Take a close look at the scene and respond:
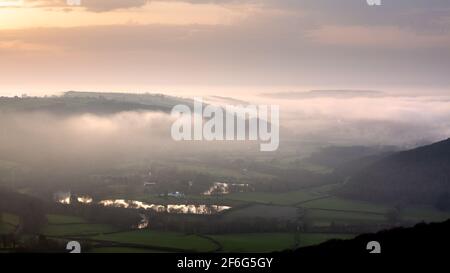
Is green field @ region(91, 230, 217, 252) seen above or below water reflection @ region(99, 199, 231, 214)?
below

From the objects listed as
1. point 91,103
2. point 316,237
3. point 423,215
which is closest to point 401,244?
point 316,237

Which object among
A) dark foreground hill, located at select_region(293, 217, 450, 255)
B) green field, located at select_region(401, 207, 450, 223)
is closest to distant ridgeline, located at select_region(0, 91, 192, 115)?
green field, located at select_region(401, 207, 450, 223)

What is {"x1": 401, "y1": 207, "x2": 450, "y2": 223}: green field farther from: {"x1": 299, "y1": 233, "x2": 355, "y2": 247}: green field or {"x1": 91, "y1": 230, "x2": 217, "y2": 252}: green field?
{"x1": 91, "y1": 230, "x2": 217, "y2": 252}: green field

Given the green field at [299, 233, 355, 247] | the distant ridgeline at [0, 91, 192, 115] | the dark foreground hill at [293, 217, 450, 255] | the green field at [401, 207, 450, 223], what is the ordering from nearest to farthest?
the dark foreground hill at [293, 217, 450, 255], the green field at [299, 233, 355, 247], the green field at [401, 207, 450, 223], the distant ridgeline at [0, 91, 192, 115]

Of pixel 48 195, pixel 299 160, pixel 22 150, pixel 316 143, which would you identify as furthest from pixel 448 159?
pixel 22 150

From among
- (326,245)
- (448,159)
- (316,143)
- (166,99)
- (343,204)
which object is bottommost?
(326,245)

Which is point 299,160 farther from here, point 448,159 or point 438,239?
point 438,239

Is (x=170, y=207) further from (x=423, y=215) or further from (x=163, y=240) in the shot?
(x=423, y=215)
